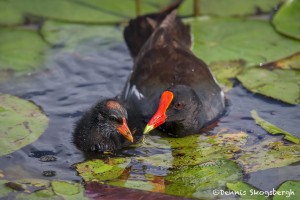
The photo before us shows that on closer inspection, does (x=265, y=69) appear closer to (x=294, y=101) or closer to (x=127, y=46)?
(x=294, y=101)

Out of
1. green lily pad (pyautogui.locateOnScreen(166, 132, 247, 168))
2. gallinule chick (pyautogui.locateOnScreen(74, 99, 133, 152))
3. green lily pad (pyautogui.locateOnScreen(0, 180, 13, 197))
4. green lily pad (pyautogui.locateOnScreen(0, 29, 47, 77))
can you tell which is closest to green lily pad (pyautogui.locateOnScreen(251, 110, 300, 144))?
green lily pad (pyautogui.locateOnScreen(166, 132, 247, 168))

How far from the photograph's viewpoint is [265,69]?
6.43 metres

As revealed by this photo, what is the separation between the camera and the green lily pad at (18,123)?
5.27 m

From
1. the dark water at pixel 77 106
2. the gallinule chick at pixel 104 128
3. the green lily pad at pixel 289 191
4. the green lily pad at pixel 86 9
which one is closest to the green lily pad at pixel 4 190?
the dark water at pixel 77 106

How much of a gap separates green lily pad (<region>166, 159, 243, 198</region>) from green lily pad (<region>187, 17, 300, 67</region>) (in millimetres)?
1778

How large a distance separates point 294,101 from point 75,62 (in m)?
2.19

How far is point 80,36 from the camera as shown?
7.28 m

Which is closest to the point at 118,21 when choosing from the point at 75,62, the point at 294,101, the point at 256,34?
the point at 75,62

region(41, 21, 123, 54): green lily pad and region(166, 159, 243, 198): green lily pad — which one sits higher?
region(41, 21, 123, 54): green lily pad

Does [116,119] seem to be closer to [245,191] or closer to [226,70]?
[245,191]

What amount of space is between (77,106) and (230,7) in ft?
7.24

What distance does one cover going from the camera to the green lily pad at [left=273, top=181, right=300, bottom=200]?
4.48 metres

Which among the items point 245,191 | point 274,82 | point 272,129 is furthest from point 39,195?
point 274,82

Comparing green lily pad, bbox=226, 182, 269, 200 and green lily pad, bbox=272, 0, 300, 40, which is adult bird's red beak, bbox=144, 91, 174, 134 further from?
green lily pad, bbox=272, 0, 300, 40
